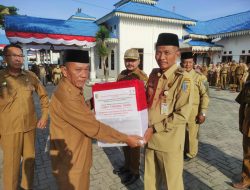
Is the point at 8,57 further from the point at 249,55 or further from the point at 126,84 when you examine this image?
the point at 249,55

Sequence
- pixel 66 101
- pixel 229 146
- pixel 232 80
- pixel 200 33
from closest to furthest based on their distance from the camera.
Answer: pixel 66 101 < pixel 229 146 < pixel 232 80 < pixel 200 33

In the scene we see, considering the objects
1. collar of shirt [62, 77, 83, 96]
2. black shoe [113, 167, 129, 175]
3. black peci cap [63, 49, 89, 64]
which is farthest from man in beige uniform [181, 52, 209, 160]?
collar of shirt [62, 77, 83, 96]

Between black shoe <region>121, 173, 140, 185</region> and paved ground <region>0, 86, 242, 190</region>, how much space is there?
7 centimetres

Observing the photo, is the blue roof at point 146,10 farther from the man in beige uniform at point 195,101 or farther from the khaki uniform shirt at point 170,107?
the khaki uniform shirt at point 170,107

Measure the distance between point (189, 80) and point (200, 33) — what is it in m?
22.2

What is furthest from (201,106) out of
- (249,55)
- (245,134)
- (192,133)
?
(249,55)

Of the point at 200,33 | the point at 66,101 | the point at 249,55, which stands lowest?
the point at 66,101

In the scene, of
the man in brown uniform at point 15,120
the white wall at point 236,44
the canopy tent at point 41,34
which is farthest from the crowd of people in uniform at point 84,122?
the white wall at point 236,44

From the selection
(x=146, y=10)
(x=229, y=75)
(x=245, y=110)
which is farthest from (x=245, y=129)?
(x=146, y=10)

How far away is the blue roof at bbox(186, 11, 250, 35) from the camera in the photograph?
20.7 metres

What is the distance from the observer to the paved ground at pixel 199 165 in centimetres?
339

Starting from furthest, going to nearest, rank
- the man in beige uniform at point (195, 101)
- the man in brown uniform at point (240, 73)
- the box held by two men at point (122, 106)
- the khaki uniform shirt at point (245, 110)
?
the man in brown uniform at point (240, 73) < the man in beige uniform at point (195, 101) < the khaki uniform shirt at point (245, 110) < the box held by two men at point (122, 106)

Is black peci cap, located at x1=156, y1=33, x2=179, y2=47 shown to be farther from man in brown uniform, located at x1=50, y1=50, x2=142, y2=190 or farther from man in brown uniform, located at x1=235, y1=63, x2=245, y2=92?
man in brown uniform, located at x1=235, y1=63, x2=245, y2=92

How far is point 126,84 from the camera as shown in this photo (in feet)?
6.94
